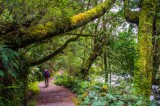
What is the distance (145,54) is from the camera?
36.4 ft

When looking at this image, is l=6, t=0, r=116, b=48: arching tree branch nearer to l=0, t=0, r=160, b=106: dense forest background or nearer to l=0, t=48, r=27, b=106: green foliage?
l=0, t=0, r=160, b=106: dense forest background

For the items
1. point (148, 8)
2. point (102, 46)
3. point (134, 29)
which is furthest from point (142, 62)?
point (102, 46)

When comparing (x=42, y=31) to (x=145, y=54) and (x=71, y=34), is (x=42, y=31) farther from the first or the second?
(x=145, y=54)

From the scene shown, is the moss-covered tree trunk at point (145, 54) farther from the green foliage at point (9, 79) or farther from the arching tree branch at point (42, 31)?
the green foliage at point (9, 79)

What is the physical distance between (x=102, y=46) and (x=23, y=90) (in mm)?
11322

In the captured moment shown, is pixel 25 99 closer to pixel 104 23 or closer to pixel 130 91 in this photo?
pixel 130 91

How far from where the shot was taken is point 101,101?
7.66m

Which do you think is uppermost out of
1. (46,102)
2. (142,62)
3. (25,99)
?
(142,62)

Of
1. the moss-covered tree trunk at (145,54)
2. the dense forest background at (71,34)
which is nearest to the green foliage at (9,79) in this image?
the dense forest background at (71,34)

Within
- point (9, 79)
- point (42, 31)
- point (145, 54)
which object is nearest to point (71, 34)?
point (42, 31)

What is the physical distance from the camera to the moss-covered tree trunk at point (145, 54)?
1085 cm

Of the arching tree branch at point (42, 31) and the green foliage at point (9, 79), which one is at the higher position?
the arching tree branch at point (42, 31)

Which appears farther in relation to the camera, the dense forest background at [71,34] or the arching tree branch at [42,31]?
the arching tree branch at [42,31]

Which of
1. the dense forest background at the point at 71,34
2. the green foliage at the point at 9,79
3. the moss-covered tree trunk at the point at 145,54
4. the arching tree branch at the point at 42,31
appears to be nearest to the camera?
Result: the green foliage at the point at 9,79
